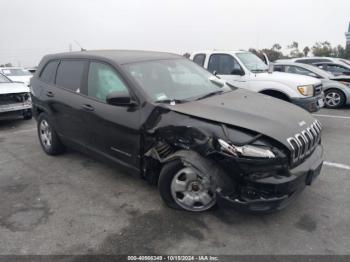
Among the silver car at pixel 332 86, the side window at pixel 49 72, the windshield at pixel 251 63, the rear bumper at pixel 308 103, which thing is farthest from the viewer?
the silver car at pixel 332 86

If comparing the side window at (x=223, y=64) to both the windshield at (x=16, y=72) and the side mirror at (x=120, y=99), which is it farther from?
the windshield at (x=16, y=72)

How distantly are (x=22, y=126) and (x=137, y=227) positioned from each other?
6018mm

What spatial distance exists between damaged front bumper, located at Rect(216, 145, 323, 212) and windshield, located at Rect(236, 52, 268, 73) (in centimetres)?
482

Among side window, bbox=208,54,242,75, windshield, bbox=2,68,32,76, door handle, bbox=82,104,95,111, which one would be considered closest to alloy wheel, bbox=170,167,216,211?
door handle, bbox=82,104,95,111

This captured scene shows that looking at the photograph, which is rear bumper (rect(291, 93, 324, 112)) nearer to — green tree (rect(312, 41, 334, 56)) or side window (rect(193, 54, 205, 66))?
side window (rect(193, 54, 205, 66))

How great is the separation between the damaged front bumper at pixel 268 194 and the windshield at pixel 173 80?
1.34 m

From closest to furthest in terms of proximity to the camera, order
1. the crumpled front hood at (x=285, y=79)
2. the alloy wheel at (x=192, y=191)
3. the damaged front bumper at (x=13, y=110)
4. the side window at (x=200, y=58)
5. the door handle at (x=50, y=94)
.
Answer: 1. the alloy wheel at (x=192, y=191)
2. the door handle at (x=50, y=94)
3. the crumpled front hood at (x=285, y=79)
4. the damaged front bumper at (x=13, y=110)
5. the side window at (x=200, y=58)

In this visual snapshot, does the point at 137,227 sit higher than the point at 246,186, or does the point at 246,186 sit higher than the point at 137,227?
the point at 246,186

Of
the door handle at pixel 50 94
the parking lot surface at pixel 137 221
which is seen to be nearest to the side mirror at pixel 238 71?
the parking lot surface at pixel 137 221

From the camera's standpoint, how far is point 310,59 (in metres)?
12.5

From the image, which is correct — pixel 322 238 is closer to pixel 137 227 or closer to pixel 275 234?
pixel 275 234

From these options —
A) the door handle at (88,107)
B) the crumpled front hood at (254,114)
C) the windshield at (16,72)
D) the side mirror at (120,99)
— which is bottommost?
the windshield at (16,72)

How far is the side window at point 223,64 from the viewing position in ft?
24.3

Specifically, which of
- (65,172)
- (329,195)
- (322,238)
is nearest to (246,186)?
(322,238)
